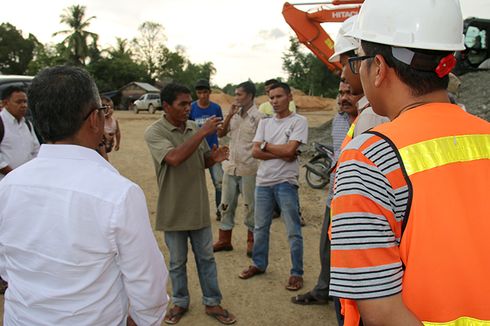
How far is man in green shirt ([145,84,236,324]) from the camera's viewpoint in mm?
3402

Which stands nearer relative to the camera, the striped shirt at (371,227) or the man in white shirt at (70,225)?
the striped shirt at (371,227)

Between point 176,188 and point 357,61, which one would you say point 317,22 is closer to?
point 176,188

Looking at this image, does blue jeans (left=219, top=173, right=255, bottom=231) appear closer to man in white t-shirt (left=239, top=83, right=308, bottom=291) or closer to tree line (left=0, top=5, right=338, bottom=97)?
man in white t-shirt (left=239, top=83, right=308, bottom=291)

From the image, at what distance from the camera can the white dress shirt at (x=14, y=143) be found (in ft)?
13.9

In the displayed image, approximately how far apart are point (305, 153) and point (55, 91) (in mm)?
9902

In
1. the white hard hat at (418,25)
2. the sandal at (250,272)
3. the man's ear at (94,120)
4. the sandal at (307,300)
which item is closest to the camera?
the white hard hat at (418,25)

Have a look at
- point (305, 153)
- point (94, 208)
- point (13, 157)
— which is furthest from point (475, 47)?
point (94, 208)

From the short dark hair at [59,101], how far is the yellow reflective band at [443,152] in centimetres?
120

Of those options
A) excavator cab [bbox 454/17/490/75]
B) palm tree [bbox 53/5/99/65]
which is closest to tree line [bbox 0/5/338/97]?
palm tree [bbox 53/5/99/65]

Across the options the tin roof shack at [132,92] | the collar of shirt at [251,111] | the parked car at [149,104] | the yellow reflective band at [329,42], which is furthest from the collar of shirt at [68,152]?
the tin roof shack at [132,92]

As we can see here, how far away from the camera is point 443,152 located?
109cm

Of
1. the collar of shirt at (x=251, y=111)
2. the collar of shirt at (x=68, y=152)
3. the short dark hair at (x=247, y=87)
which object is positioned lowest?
the collar of shirt at (x=68, y=152)

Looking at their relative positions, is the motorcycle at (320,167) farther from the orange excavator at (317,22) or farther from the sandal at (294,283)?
the sandal at (294,283)

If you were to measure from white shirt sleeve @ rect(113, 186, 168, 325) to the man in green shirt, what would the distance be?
1.73m
